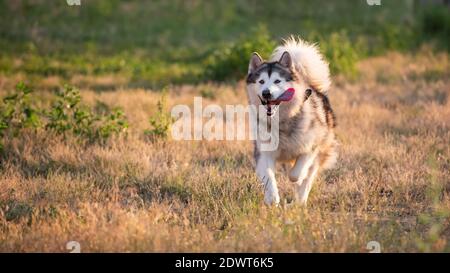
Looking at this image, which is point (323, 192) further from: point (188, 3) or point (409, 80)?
point (188, 3)

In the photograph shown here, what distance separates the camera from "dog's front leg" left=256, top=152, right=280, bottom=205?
5784 millimetres

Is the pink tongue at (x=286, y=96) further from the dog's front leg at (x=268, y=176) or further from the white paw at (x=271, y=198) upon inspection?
the white paw at (x=271, y=198)

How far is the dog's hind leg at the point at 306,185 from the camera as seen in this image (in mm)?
6220

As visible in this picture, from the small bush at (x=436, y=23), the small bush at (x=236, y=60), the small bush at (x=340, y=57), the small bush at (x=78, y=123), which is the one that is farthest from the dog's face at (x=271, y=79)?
the small bush at (x=436, y=23)

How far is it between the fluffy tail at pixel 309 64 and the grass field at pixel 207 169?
3.15 ft

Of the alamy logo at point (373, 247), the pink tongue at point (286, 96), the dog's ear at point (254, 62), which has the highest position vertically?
the dog's ear at point (254, 62)

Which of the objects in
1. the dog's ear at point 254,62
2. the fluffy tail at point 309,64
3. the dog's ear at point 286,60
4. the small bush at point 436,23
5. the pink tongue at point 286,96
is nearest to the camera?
the pink tongue at point 286,96

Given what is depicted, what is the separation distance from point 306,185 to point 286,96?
2.78 ft

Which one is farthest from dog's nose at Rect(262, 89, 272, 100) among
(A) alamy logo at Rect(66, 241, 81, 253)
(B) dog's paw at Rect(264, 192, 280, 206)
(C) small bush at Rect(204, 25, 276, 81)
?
(C) small bush at Rect(204, 25, 276, 81)

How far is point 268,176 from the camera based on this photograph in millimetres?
5891

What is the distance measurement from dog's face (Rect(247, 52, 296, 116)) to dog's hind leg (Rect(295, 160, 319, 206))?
76 cm

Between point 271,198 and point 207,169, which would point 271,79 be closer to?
point 271,198

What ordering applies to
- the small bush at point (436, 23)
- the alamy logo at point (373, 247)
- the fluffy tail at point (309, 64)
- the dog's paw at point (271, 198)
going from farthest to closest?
the small bush at point (436, 23), the fluffy tail at point (309, 64), the dog's paw at point (271, 198), the alamy logo at point (373, 247)
